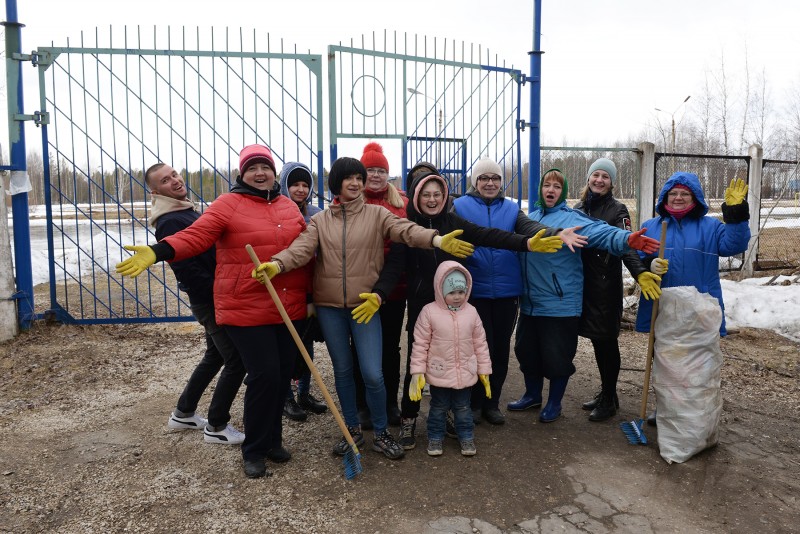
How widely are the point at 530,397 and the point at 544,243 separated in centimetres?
135

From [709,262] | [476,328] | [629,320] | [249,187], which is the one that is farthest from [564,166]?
[249,187]

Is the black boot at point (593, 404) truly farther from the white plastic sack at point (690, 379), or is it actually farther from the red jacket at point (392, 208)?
the red jacket at point (392, 208)

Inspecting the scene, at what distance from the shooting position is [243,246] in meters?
2.92

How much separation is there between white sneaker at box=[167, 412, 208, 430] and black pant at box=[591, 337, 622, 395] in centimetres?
262

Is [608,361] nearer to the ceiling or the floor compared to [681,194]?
nearer to the floor

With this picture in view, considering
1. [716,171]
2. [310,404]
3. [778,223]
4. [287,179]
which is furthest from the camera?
[778,223]

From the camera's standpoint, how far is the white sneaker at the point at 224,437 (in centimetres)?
337

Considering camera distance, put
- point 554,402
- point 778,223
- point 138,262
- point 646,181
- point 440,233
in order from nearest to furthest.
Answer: point 138,262
point 440,233
point 554,402
point 646,181
point 778,223

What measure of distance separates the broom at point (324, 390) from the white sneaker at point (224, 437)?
0.70 metres

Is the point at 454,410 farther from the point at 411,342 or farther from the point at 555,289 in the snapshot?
the point at 555,289

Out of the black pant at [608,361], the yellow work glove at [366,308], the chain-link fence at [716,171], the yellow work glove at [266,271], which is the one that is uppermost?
the chain-link fence at [716,171]

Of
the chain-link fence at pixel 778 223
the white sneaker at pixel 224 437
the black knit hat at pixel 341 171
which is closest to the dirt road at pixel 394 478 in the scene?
the white sneaker at pixel 224 437

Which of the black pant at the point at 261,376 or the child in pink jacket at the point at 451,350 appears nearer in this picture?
the black pant at the point at 261,376

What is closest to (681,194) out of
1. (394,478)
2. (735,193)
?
(735,193)
